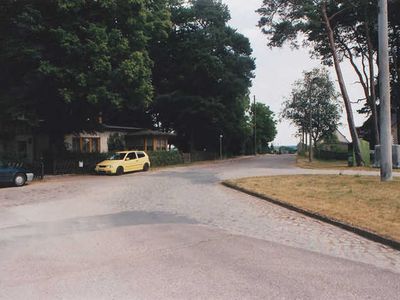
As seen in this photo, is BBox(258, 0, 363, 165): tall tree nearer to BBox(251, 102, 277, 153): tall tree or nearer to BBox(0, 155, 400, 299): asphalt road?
BBox(0, 155, 400, 299): asphalt road

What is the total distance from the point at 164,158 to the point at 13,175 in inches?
815

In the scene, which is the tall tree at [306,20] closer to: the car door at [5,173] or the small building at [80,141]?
the small building at [80,141]

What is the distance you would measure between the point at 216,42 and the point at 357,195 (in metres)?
38.3

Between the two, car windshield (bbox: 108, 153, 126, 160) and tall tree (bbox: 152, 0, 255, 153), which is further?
tall tree (bbox: 152, 0, 255, 153)

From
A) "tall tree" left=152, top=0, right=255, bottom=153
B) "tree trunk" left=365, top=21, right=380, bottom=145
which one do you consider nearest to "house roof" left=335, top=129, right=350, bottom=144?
"tall tree" left=152, top=0, right=255, bottom=153

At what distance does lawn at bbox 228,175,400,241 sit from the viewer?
30.8 ft

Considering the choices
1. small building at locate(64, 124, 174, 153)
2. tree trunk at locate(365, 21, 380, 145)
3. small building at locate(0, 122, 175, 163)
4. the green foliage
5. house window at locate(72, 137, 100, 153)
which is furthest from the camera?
small building at locate(64, 124, 174, 153)

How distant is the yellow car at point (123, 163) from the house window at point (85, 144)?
7532 millimetres

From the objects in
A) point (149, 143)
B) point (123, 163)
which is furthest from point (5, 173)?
point (149, 143)

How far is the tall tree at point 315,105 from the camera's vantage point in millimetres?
54731

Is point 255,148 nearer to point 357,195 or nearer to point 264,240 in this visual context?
point 357,195

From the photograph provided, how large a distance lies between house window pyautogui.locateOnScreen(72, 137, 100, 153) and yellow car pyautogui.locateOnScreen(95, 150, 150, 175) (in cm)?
753

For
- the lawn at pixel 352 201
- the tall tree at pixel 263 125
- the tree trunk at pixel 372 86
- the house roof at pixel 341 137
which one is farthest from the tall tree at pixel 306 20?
the tall tree at pixel 263 125

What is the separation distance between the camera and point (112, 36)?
1054 inches
